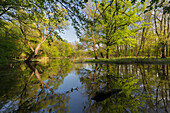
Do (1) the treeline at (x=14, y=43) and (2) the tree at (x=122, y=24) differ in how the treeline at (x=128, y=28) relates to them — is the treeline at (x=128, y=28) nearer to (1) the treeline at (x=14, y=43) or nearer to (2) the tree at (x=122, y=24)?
(2) the tree at (x=122, y=24)

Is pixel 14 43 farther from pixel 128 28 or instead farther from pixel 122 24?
pixel 128 28

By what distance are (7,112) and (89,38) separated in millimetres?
21902

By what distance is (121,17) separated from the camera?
1678cm

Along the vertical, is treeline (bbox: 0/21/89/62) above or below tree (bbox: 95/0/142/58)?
below

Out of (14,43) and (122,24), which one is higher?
(122,24)

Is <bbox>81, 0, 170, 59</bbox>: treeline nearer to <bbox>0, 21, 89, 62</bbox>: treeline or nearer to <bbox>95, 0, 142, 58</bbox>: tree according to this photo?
<bbox>95, 0, 142, 58</bbox>: tree

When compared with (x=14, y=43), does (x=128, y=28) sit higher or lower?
higher

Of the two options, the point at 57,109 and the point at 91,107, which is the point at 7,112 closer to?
the point at 57,109

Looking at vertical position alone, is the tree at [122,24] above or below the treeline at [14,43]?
above

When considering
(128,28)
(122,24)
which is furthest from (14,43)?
(128,28)

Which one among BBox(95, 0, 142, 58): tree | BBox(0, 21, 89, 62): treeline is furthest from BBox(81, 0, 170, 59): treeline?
BBox(0, 21, 89, 62): treeline

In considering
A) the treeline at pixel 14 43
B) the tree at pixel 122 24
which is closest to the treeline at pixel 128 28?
the tree at pixel 122 24

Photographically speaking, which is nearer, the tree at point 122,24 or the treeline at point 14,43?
the treeline at point 14,43

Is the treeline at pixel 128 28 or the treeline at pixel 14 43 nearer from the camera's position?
the treeline at pixel 14 43
